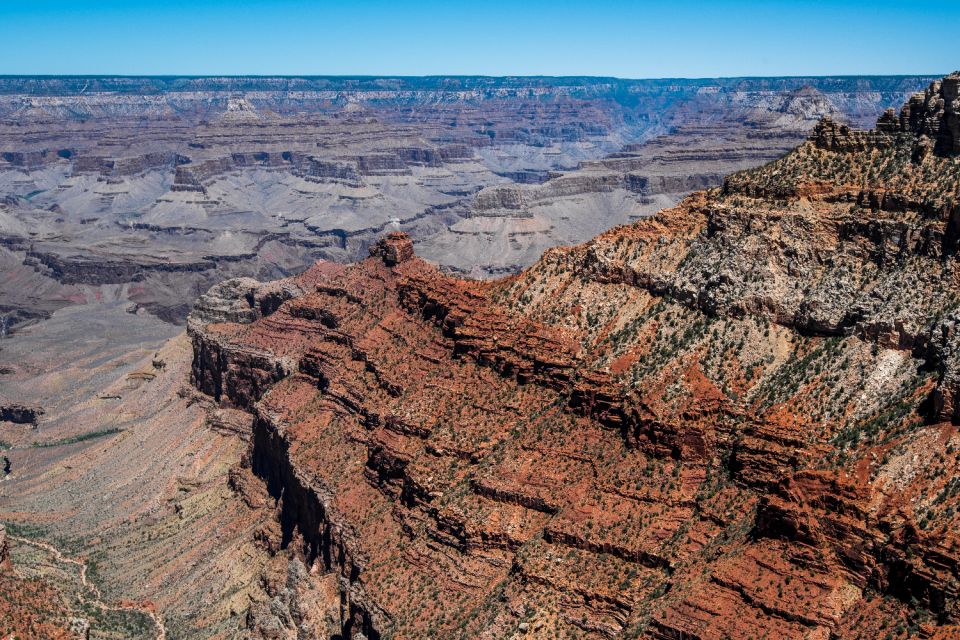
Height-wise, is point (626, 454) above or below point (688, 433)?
below

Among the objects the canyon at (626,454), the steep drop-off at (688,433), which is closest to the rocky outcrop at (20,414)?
the canyon at (626,454)

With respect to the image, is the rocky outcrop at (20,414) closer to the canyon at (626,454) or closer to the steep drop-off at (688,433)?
the canyon at (626,454)

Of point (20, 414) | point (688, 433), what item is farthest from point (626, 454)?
point (20, 414)

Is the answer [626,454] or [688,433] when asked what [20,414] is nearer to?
[626,454]

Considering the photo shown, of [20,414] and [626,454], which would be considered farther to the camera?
[20,414]

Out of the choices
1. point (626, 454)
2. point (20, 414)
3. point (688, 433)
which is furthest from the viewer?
point (20, 414)

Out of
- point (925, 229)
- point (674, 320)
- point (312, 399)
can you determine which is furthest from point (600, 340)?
point (312, 399)

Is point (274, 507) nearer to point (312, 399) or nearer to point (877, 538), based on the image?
point (312, 399)

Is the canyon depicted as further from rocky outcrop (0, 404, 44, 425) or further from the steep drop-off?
rocky outcrop (0, 404, 44, 425)

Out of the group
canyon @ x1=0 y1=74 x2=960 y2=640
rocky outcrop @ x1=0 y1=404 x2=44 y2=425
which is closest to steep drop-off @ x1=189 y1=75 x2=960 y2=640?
canyon @ x1=0 y1=74 x2=960 y2=640
